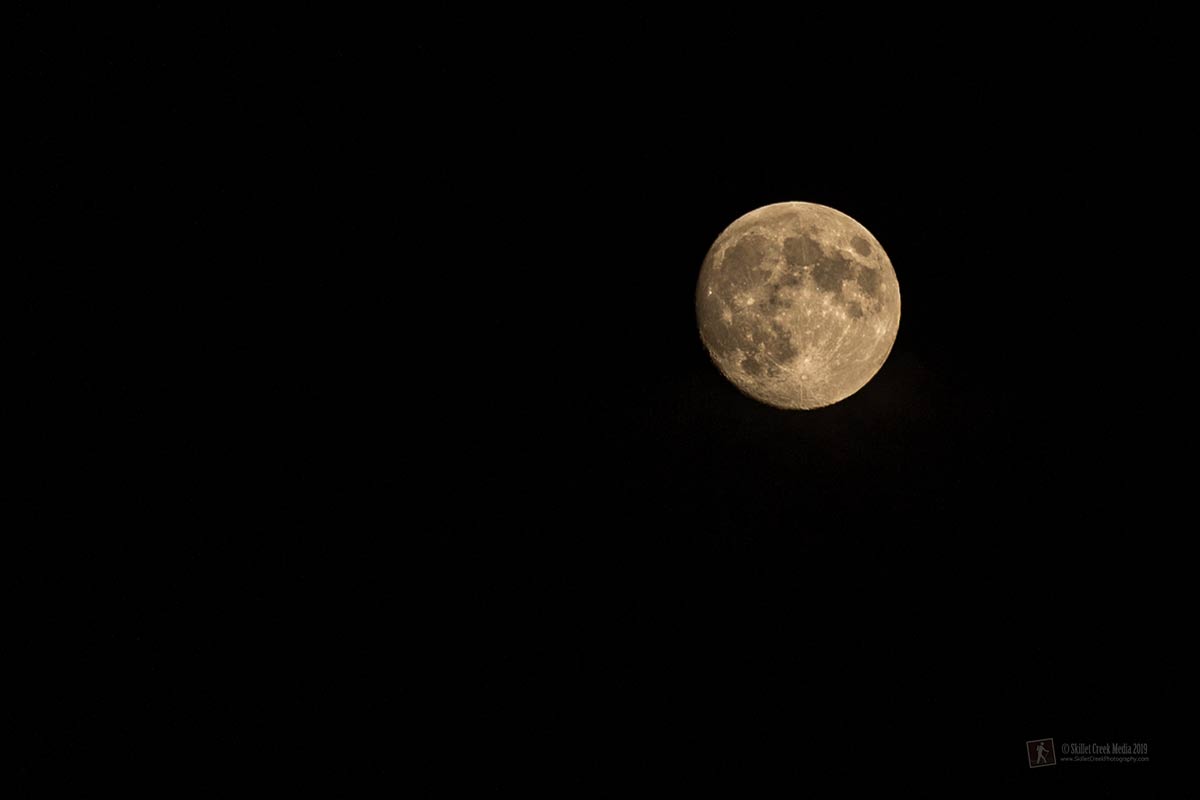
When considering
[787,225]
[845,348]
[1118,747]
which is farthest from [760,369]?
[1118,747]

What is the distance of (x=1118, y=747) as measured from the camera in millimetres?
2943

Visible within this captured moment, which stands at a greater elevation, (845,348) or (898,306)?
(898,306)

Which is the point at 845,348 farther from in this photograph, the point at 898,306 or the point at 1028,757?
the point at 1028,757

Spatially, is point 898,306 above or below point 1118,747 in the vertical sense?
above

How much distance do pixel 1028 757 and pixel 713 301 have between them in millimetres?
2348

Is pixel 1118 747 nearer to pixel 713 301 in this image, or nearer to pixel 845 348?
pixel 845 348

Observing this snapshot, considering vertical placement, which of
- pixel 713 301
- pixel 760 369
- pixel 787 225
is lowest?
pixel 760 369

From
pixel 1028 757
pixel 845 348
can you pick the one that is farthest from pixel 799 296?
pixel 1028 757

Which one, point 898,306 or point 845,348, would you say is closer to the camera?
point 845,348

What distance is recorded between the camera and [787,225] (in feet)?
9.57

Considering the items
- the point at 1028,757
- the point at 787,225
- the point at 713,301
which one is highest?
the point at 787,225

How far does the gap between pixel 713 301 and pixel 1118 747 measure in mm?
2551

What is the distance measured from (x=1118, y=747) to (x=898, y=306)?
208cm

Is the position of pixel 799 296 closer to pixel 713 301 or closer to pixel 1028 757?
pixel 713 301
